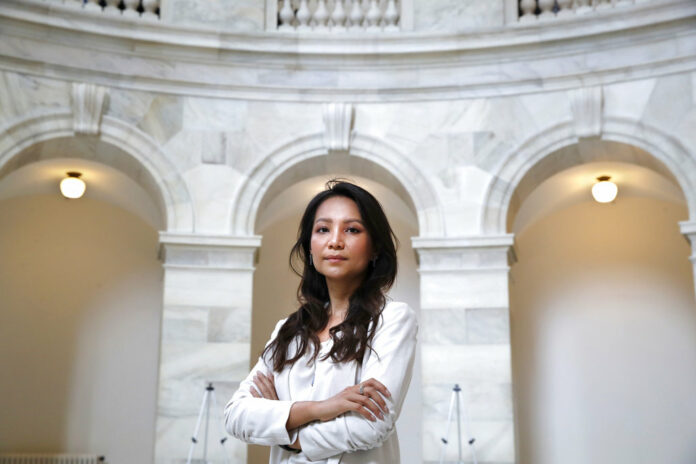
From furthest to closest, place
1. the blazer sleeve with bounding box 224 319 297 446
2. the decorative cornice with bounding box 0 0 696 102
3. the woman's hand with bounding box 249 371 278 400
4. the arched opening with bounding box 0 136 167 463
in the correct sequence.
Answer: the arched opening with bounding box 0 136 167 463 < the decorative cornice with bounding box 0 0 696 102 < the woman's hand with bounding box 249 371 278 400 < the blazer sleeve with bounding box 224 319 297 446

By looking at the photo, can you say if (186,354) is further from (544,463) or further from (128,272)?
(544,463)

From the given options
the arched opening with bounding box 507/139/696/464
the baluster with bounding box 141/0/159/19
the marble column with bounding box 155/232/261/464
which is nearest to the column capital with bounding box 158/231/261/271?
the marble column with bounding box 155/232/261/464

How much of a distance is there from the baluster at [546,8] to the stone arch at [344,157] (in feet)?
6.90

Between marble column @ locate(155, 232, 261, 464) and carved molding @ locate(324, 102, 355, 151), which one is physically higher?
carved molding @ locate(324, 102, 355, 151)

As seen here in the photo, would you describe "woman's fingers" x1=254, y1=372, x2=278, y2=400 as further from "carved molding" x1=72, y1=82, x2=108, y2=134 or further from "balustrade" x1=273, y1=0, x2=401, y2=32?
"balustrade" x1=273, y1=0, x2=401, y2=32

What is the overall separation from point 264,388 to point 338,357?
10.1 inches

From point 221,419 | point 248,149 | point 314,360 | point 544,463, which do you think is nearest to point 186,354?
point 221,419

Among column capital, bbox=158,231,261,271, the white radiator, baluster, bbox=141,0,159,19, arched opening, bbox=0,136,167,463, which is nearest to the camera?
column capital, bbox=158,231,261,271

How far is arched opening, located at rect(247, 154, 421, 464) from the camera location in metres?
10.1

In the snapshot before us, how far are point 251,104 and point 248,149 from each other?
1.62 feet

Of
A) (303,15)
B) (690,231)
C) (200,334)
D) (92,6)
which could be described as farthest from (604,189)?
(92,6)

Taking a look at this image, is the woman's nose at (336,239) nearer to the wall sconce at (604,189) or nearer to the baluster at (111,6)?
the baluster at (111,6)

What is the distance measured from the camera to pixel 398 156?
934cm

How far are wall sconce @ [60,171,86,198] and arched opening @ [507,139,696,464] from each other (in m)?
5.15
